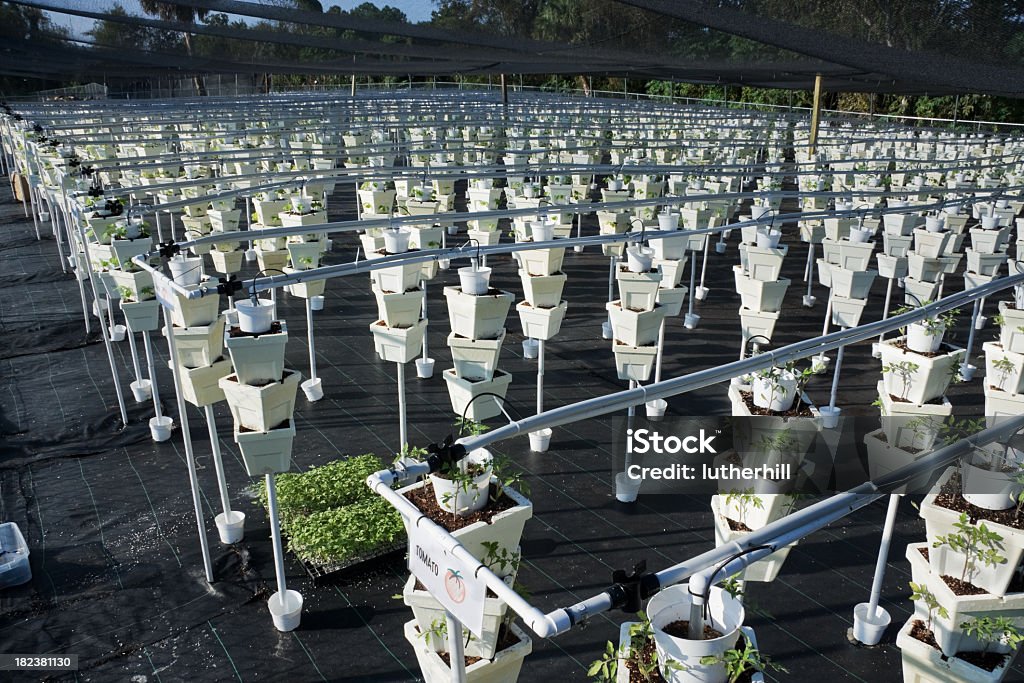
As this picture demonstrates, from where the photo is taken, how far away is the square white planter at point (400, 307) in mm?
6434

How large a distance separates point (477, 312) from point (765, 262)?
11.7ft

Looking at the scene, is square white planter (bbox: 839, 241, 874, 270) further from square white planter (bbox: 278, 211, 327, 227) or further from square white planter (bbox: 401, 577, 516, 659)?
square white planter (bbox: 401, 577, 516, 659)

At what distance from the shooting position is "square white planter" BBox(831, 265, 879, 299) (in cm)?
822

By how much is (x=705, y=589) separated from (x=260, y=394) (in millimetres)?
3327

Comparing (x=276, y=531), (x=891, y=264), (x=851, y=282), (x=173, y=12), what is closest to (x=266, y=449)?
(x=276, y=531)

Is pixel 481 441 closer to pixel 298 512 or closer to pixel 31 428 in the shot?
pixel 298 512

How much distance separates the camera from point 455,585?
93.6 inches

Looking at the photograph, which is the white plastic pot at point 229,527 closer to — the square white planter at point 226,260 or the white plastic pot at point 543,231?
the white plastic pot at point 543,231

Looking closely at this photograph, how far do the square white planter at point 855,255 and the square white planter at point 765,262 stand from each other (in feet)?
3.52

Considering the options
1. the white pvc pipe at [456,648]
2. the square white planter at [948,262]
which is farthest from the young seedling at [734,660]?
the square white planter at [948,262]

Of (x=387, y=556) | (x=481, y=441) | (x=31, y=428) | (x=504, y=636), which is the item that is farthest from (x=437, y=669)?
(x=31, y=428)

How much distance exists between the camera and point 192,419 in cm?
827

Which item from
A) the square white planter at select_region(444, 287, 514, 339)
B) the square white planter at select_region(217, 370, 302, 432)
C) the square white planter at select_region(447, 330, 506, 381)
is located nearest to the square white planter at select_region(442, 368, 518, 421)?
the square white planter at select_region(447, 330, 506, 381)

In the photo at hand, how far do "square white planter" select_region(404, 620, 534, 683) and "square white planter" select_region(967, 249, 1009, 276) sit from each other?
865cm
